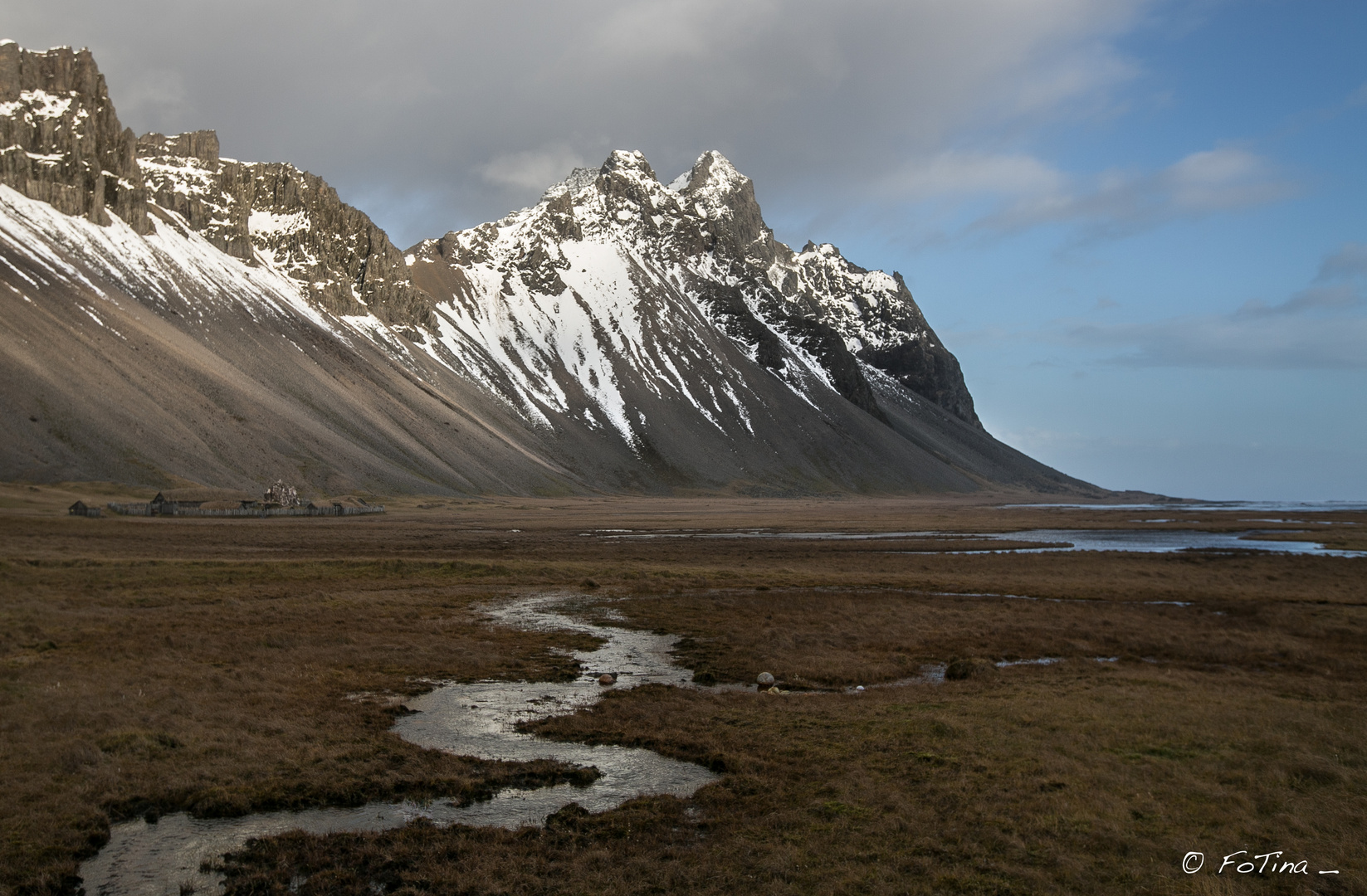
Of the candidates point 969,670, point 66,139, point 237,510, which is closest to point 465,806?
point 969,670

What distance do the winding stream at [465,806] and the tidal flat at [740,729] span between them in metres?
0.45

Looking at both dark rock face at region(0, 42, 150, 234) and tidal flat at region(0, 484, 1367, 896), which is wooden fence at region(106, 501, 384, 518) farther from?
dark rock face at region(0, 42, 150, 234)

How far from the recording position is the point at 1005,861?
12.5 metres

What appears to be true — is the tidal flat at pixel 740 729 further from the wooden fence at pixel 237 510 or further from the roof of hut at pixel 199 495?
the roof of hut at pixel 199 495

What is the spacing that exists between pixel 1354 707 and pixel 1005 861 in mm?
14516

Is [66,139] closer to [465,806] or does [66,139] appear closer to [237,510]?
[237,510]

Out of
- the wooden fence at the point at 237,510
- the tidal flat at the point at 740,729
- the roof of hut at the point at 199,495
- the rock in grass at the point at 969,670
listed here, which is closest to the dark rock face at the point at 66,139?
the roof of hut at the point at 199,495

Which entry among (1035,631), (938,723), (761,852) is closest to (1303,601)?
(1035,631)

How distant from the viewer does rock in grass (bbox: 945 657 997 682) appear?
2562 centimetres

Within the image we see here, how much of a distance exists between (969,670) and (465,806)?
1659 cm

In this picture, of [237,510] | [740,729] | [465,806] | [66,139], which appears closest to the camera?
[465,806]

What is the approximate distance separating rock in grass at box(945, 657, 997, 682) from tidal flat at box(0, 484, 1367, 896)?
0.11 meters

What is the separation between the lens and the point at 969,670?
25.9 metres

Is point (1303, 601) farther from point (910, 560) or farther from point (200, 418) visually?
point (200, 418)
